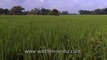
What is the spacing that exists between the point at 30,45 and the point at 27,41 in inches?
2.3

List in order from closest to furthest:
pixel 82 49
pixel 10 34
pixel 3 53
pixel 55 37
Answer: pixel 3 53 < pixel 82 49 < pixel 55 37 < pixel 10 34

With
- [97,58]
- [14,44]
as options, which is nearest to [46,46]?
[14,44]

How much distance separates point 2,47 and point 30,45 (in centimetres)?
23

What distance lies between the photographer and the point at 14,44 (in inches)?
81.0

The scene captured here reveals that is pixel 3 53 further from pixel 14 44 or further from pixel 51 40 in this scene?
pixel 51 40

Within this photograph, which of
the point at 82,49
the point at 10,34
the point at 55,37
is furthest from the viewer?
the point at 10,34

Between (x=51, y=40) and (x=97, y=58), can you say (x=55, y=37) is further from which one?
(x=97, y=58)

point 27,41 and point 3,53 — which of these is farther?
point 27,41

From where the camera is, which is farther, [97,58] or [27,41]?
[27,41]

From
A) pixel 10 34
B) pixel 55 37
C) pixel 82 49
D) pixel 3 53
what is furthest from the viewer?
pixel 10 34

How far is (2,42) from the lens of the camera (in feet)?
6.79

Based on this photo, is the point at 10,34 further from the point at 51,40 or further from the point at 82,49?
the point at 82,49

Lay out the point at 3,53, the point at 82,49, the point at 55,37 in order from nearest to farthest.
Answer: the point at 3,53, the point at 82,49, the point at 55,37

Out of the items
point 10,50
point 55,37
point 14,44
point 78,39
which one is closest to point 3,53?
point 10,50
